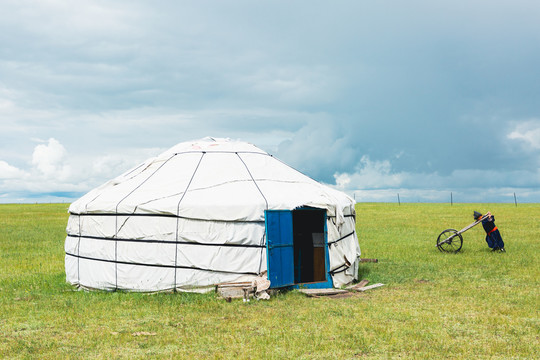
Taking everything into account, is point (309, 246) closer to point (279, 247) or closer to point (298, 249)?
point (298, 249)

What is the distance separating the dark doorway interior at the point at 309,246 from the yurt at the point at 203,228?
0.10ft

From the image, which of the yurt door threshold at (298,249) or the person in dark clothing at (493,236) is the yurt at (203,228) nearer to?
the yurt door threshold at (298,249)

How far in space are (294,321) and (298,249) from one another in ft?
12.8

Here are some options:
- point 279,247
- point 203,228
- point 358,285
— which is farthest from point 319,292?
point 203,228

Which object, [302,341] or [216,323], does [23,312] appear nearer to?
[216,323]

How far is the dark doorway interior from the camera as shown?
35.9 feet

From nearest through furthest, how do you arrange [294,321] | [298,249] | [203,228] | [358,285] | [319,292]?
[294,321] → [203,228] → [319,292] → [358,285] → [298,249]

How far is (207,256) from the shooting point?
29.9 ft

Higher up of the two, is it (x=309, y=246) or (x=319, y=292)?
(x=309, y=246)

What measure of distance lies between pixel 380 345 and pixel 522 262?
9159mm

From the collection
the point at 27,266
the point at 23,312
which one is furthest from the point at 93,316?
the point at 27,266

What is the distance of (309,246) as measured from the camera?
37.3 ft

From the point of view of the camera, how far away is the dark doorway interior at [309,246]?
10930 mm

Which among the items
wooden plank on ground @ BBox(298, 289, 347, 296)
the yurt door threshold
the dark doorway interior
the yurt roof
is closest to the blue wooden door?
Answer: the yurt door threshold
